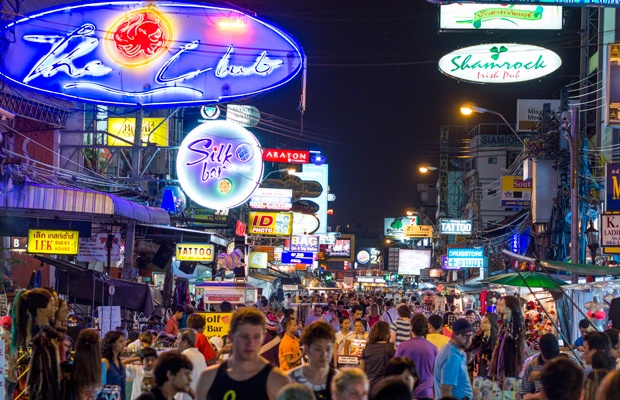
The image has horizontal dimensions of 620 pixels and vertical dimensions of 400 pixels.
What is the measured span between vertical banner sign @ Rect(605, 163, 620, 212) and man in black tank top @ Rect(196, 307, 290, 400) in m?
19.7

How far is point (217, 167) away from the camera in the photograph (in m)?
28.0

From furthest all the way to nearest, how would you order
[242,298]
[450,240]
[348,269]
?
[348,269] < [450,240] < [242,298]

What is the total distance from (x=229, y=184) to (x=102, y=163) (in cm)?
792

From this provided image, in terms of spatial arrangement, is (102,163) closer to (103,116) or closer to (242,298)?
(103,116)

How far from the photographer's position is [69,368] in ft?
27.4

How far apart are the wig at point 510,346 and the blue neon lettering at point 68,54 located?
55.6 feet

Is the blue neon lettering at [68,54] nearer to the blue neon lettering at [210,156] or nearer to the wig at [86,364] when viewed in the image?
the blue neon lettering at [210,156]

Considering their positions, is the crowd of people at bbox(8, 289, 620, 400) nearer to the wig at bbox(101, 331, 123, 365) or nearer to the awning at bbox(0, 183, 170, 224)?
the wig at bbox(101, 331, 123, 365)

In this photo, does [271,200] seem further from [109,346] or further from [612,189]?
[109,346]

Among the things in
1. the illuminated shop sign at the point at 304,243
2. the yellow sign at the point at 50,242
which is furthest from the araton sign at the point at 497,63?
the illuminated shop sign at the point at 304,243

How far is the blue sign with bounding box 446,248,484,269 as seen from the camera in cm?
5125

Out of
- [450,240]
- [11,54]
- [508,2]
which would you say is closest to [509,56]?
[11,54]

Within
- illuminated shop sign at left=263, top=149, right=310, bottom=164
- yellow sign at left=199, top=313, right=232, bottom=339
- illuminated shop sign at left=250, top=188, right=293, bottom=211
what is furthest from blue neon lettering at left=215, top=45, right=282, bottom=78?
illuminated shop sign at left=263, top=149, right=310, bottom=164

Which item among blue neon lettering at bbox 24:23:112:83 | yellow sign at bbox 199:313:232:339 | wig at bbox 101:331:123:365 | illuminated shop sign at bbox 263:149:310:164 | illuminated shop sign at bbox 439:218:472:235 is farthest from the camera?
illuminated shop sign at bbox 439:218:472:235
